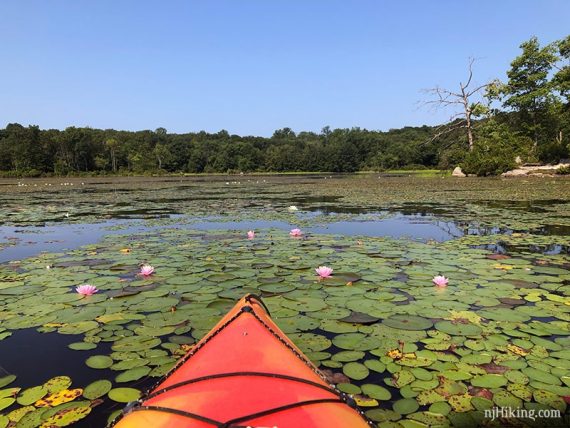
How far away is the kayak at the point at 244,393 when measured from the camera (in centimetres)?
138

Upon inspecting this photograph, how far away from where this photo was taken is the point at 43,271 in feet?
15.5

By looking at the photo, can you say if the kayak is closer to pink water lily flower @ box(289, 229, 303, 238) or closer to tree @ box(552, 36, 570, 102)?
pink water lily flower @ box(289, 229, 303, 238)

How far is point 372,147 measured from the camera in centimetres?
7888

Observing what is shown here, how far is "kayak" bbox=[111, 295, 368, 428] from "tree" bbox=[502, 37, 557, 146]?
32.5 meters

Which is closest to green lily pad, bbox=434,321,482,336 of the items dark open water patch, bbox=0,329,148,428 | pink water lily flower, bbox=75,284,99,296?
dark open water patch, bbox=0,329,148,428

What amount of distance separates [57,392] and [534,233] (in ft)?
23.2

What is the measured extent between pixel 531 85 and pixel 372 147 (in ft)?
164

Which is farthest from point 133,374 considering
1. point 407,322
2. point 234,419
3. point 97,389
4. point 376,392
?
point 407,322

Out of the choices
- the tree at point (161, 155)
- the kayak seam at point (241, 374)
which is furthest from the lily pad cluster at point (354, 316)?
the tree at point (161, 155)

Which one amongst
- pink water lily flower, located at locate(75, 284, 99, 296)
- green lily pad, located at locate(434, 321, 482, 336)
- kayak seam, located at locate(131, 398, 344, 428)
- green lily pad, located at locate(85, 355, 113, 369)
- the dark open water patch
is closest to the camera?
kayak seam, located at locate(131, 398, 344, 428)

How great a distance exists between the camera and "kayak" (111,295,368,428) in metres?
1.38

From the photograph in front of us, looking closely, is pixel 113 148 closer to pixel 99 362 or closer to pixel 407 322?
pixel 99 362

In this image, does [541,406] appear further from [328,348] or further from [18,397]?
[18,397]

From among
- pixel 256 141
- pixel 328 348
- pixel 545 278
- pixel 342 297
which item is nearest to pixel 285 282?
pixel 342 297
